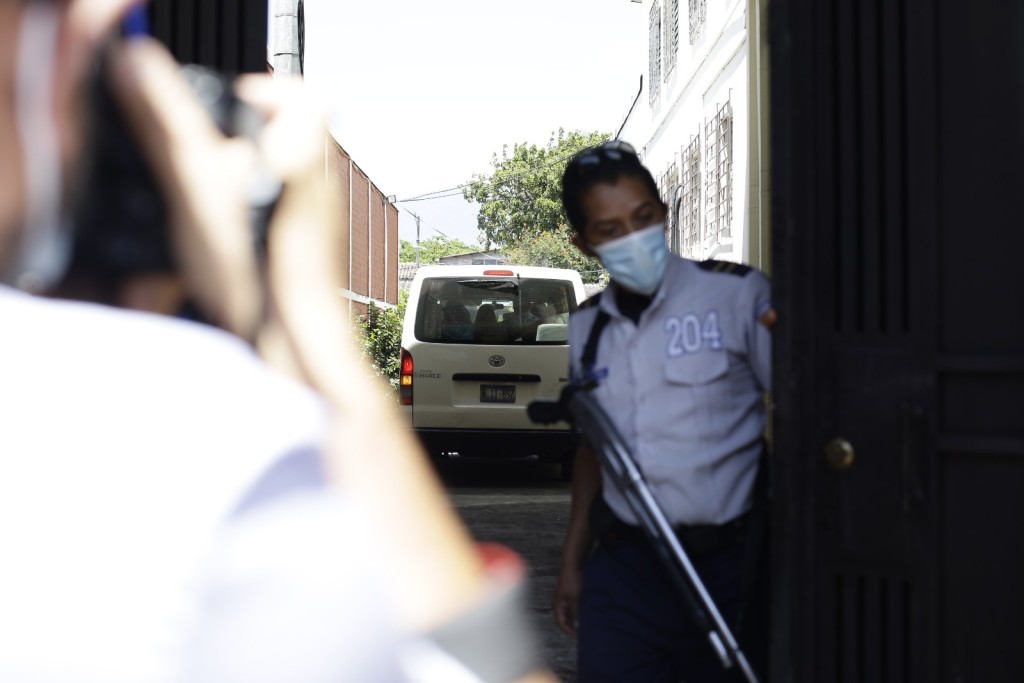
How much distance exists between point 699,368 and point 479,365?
654cm

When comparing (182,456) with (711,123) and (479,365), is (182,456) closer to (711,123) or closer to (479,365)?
(479,365)

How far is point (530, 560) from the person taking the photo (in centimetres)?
645

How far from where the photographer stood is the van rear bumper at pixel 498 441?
29.3 feet

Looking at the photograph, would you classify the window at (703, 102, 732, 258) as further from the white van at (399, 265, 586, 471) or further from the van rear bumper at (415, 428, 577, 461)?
the van rear bumper at (415, 428, 577, 461)

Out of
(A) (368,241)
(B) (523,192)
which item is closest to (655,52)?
(A) (368,241)

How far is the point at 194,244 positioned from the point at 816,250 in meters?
2.12

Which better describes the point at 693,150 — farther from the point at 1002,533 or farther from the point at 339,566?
the point at 339,566

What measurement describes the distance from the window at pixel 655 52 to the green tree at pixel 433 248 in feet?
278

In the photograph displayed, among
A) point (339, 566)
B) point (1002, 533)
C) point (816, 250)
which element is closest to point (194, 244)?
point (339, 566)

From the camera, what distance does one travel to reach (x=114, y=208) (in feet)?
1.83

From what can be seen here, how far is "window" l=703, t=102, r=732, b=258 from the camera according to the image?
34.3ft

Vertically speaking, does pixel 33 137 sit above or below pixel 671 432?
above

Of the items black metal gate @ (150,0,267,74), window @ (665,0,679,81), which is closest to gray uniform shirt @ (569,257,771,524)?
black metal gate @ (150,0,267,74)

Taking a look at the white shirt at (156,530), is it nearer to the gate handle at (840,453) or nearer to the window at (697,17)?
the gate handle at (840,453)
